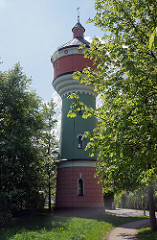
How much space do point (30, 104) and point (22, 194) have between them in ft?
26.4

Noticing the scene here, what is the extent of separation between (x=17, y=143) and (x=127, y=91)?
1077 centimetres

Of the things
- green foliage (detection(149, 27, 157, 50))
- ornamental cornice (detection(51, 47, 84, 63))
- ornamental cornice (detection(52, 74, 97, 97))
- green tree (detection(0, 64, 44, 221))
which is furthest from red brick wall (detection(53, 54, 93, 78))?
green foliage (detection(149, 27, 157, 50))

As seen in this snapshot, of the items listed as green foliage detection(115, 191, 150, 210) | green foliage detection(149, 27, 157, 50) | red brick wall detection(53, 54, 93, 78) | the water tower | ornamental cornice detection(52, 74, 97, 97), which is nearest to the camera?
green foliage detection(149, 27, 157, 50)

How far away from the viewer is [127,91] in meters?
6.93

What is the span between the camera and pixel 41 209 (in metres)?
21.5

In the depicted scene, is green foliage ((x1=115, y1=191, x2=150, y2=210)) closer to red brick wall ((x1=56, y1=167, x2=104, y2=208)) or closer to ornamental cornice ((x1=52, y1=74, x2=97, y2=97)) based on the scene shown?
red brick wall ((x1=56, y1=167, x2=104, y2=208))

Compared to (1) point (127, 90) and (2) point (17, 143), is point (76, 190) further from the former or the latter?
(1) point (127, 90)

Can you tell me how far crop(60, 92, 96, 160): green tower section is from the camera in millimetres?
21984

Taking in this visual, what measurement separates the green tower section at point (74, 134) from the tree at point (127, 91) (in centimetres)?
1393

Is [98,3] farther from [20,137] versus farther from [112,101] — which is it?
[20,137]

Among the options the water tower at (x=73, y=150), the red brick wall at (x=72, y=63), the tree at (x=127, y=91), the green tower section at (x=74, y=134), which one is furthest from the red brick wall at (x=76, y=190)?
the tree at (x=127, y=91)

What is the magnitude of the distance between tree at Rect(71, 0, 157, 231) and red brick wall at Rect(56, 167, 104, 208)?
13864mm

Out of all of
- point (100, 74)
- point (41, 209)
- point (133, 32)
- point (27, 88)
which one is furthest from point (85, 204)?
point (133, 32)

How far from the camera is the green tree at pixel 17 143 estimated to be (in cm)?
1454
